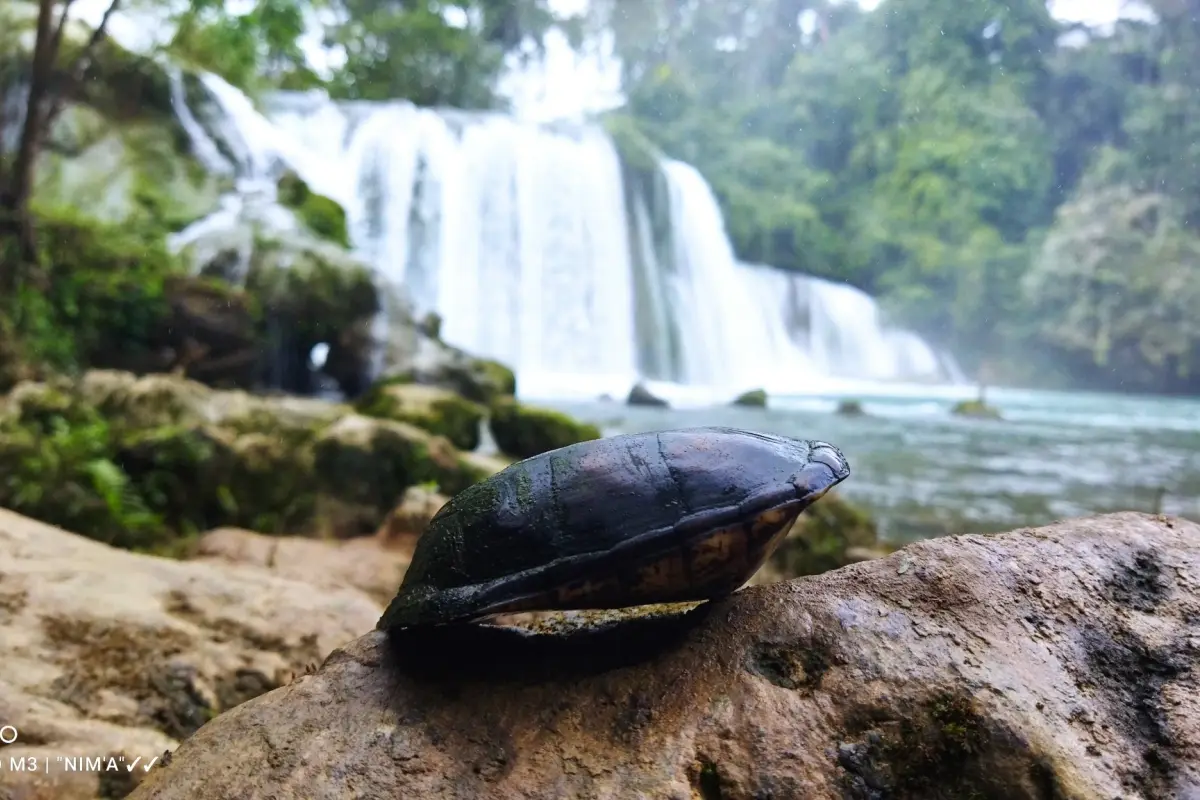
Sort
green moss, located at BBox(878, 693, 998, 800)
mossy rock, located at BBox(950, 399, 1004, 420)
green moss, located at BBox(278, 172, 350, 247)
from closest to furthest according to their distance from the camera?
green moss, located at BBox(878, 693, 998, 800) < mossy rock, located at BBox(950, 399, 1004, 420) < green moss, located at BBox(278, 172, 350, 247)

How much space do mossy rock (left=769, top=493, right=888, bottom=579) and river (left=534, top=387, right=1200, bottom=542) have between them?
0.89 ft

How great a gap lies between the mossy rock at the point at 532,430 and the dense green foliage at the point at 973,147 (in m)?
3.76

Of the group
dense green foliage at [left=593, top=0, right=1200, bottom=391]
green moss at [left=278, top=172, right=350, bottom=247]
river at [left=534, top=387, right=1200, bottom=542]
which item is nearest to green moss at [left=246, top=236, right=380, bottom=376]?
green moss at [left=278, top=172, right=350, bottom=247]

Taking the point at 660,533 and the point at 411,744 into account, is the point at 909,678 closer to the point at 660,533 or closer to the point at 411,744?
the point at 660,533

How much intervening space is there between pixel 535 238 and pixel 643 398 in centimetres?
572

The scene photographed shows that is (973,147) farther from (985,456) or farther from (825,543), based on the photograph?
(825,543)

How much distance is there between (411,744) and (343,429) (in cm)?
365

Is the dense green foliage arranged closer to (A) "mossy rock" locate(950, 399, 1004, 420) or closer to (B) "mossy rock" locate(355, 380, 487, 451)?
(A) "mossy rock" locate(950, 399, 1004, 420)

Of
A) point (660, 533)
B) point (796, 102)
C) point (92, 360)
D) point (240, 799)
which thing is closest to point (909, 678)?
point (660, 533)

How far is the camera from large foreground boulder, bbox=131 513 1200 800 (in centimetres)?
102

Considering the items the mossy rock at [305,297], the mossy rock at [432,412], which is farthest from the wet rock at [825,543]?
the mossy rock at [305,297]

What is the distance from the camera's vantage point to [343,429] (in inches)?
178

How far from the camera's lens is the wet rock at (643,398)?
879 centimetres

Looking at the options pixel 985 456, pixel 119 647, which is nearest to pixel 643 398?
pixel 985 456
